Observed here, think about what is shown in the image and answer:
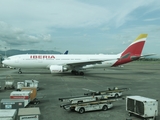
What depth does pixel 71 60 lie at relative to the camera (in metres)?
33.3

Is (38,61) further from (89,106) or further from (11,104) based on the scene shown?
(89,106)

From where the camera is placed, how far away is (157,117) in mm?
10336

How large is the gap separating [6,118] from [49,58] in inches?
1008

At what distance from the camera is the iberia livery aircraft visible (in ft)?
105

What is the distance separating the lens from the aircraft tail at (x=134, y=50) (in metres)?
34.8

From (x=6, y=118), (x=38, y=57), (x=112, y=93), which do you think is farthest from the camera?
(x=38, y=57)

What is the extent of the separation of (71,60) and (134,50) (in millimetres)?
12153

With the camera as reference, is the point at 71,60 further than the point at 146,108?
Yes

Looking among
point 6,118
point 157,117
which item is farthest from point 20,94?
point 157,117

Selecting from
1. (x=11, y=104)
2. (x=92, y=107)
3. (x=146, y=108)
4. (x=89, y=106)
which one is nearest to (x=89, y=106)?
(x=89, y=106)

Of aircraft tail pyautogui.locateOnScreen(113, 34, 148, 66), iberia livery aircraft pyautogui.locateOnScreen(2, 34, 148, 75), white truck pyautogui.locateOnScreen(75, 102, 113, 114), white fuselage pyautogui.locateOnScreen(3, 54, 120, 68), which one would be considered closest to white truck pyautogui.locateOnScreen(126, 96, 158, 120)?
white truck pyautogui.locateOnScreen(75, 102, 113, 114)

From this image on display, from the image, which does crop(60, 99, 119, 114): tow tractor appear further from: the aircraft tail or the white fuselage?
the aircraft tail

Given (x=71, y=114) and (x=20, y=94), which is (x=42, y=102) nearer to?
(x=20, y=94)

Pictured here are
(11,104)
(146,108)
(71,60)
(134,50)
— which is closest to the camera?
(146,108)
